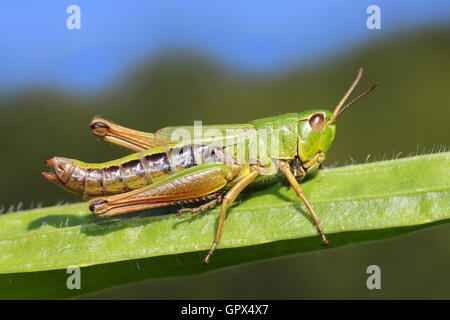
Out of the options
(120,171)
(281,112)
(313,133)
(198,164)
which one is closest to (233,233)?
(198,164)

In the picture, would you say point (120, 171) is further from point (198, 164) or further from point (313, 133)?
point (313, 133)

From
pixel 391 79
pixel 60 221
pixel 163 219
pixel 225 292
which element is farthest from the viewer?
pixel 391 79

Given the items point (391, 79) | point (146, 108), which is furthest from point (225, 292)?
point (146, 108)

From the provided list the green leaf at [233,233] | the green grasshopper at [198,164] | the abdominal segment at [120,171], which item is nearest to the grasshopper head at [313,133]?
the green grasshopper at [198,164]

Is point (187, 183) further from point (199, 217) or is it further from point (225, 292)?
point (225, 292)

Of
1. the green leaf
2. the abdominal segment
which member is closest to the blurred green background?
the green leaf

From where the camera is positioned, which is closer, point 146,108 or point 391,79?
point 391,79
